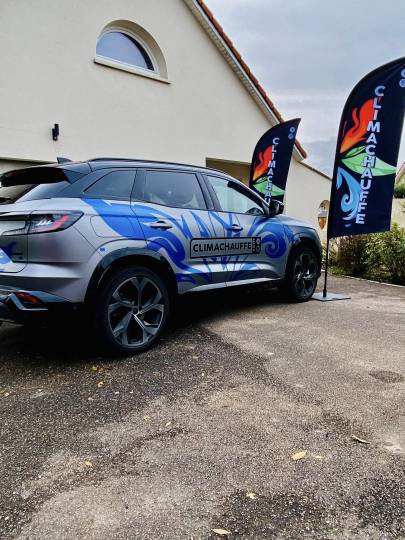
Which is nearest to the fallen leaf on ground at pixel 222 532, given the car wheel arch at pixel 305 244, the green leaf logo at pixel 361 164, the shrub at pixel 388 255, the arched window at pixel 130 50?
the car wheel arch at pixel 305 244

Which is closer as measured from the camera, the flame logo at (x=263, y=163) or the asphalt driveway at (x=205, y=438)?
the asphalt driveway at (x=205, y=438)

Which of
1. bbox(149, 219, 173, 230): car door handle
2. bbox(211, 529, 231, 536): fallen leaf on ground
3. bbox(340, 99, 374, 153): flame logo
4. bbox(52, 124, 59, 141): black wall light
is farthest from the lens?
bbox(52, 124, 59, 141): black wall light

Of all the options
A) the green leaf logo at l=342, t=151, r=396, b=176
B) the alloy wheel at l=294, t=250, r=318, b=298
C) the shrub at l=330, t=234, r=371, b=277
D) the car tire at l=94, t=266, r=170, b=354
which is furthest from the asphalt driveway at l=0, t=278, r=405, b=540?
the shrub at l=330, t=234, r=371, b=277

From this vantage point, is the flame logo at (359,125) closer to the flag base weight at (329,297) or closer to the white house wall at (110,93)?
the flag base weight at (329,297)

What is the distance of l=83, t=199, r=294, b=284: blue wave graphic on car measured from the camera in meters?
3.88

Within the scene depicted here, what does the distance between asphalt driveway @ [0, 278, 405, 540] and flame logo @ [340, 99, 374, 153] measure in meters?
3.09

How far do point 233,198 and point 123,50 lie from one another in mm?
5595

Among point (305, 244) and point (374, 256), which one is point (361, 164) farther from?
point (374, 256)

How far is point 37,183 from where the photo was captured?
3791 millimetres

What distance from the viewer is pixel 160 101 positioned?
9.19 metres

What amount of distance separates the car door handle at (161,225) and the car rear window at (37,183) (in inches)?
31.8

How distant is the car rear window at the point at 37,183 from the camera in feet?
12.0

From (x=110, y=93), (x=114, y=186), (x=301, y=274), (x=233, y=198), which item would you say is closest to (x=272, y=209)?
(x=233, y=198)

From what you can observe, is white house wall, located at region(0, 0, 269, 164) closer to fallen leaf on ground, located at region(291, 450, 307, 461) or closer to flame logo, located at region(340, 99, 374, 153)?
flame logo, located at region(340, 99, 374, 153)
